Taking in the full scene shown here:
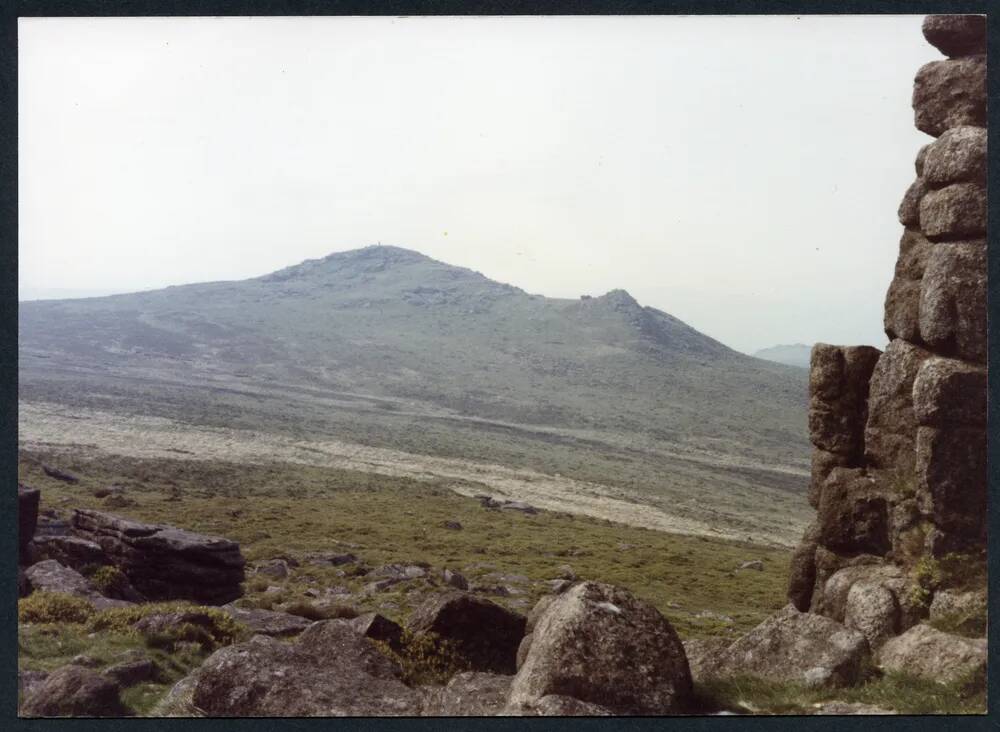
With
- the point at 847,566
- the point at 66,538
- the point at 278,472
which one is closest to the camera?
the point at 847,566

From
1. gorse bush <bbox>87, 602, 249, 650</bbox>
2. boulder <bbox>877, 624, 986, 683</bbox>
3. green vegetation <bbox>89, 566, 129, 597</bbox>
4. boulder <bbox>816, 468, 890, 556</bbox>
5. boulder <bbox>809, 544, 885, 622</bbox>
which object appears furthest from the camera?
green vegetation <bbox>89, 566, 129, 597</bbox>

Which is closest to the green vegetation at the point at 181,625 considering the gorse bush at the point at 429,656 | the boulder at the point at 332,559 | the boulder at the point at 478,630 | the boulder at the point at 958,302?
the gorse bush at the point at 429,656

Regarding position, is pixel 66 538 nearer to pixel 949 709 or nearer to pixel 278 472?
pixel 949 709

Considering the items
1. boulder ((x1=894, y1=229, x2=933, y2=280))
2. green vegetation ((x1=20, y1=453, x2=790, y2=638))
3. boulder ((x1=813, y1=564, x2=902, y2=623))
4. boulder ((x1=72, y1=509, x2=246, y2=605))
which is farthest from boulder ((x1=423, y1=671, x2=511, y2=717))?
green vegetation ((x1=20, y1=453, x2=790, y2=638))

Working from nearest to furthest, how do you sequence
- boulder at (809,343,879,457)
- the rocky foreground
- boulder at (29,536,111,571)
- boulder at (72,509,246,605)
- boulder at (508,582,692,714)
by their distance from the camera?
boulder at (508,582,692,714) < the rocky foreground < boulder at (809,343,879,457) < boulder at (29,536,111,571) < boulder at (72,509,246,605)

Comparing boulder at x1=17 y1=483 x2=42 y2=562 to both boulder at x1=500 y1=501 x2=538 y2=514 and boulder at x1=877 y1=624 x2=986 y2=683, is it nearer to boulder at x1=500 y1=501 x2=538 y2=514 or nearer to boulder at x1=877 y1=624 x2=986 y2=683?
boulder at x1=877 y1=624 x2=986 y2=683

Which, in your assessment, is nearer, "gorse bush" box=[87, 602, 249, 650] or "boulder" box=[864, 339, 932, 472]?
"boulder" box=[864, 339, 932, 472]

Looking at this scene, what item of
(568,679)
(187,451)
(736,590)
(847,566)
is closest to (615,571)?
(736,590)

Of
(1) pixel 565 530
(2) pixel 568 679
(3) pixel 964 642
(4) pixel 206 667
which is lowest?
(1) pixel 565 530
